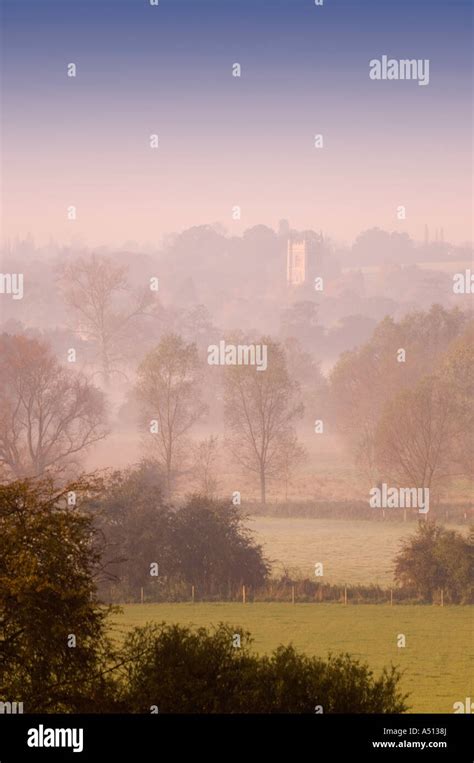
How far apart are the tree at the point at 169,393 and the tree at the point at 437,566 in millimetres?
38660

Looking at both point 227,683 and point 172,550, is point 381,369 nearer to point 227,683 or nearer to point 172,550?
point 172,550

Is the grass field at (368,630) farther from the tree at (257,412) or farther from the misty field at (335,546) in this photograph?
the tree at (257,412)

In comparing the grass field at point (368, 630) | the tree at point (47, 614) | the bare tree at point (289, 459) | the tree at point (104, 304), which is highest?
the tree at point (104, 304)

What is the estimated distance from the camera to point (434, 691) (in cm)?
3728

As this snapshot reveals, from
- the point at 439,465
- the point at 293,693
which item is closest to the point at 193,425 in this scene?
the point at 439,465

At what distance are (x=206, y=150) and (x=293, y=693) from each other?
125 metres

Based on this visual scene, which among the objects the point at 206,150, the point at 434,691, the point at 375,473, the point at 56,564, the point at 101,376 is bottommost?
the point at 434,691

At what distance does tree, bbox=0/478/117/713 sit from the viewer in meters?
18.8

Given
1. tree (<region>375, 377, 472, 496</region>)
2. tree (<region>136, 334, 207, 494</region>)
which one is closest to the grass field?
tree (<region>375, 377, 472, 496</region>)

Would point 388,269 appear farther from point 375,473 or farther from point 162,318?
point 375,473

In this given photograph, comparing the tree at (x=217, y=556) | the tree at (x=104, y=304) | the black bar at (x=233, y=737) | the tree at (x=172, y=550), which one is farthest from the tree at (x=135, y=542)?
the tree at (x=104, y=304)

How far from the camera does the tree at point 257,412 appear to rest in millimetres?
84000

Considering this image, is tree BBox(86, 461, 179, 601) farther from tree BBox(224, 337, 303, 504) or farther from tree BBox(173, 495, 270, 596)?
tree BBox(224, 337, 303, 504)

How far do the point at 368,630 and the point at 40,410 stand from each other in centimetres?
4154
